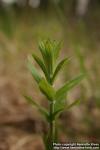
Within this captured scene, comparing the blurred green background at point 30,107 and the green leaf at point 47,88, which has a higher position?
the blurred green background at point 30,107

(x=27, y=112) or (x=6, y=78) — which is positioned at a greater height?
(x=6, y=78)

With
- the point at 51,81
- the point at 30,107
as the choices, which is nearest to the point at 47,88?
the point at 51,81

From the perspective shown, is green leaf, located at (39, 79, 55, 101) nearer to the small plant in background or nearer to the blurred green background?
the small plant in background

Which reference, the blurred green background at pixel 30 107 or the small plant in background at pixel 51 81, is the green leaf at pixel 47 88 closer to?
the small plant in background at pixel 51 81

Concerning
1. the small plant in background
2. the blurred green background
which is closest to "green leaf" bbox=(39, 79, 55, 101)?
the small plant in background

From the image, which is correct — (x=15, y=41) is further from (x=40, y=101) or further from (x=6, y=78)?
(x=40, y=101)

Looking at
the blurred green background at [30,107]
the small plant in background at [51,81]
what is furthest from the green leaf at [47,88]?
the blurred green background at [30,107]

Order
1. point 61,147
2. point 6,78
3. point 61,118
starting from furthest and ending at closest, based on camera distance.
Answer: point 6,78 < point 61,118 < point 61,147

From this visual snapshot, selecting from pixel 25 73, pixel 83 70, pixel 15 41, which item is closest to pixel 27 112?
pixel 83 70
